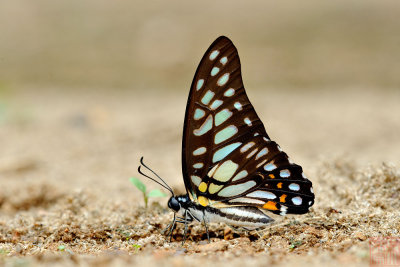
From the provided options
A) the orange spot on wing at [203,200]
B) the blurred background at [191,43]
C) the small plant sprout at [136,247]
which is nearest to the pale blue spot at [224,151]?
the orange spot on wing at [203,200]

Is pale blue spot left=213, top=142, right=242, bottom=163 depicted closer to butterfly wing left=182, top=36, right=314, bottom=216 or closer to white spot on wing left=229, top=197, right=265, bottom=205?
butterfly wing left=182, top=36, right=314, bottom=216

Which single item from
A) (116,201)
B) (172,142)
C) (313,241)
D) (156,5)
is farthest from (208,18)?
(313,241)

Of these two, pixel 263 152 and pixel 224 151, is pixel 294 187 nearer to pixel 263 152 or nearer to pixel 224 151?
pixel 263 152

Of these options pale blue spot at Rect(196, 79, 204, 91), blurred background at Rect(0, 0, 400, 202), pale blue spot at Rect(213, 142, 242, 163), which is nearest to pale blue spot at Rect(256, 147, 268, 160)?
pale blue spot at Rect(213, 142, 242, 163)

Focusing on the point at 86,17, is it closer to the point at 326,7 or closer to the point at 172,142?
the point at 326,7

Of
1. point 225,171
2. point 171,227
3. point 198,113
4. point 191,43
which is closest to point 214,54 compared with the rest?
point 198,113
